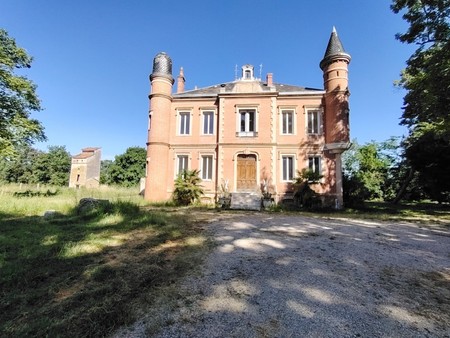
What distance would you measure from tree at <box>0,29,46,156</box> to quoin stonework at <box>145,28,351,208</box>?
7377mm

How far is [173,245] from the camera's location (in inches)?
231

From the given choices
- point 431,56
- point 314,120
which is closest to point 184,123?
point 314,120

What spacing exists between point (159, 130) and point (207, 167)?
13.9 ft

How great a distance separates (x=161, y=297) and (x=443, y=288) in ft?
13.4

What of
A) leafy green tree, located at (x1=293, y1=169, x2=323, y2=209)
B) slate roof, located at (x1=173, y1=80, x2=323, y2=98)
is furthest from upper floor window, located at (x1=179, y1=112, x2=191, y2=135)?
leafy green tree, located at (x1=293, y1=169, x2=323, y2=209)

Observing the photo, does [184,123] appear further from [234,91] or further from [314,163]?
[314,163]

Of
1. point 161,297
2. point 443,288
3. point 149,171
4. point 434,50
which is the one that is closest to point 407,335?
point 443,288

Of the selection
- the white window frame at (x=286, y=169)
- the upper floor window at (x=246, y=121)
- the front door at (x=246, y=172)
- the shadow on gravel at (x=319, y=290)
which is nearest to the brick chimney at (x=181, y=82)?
the upper floor window at (x=246, y=121)

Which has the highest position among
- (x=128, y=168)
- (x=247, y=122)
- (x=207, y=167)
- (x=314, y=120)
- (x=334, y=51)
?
(x=334, y=51)

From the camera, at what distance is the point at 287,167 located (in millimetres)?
17922

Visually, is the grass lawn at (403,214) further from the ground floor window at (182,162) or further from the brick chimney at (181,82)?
the brick chimney at (181,82)

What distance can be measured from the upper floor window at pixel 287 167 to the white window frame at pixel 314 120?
2.18 metres

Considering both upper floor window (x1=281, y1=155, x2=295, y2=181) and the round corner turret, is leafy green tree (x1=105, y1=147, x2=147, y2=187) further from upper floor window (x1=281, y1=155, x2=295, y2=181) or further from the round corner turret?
upper floor window (x1=281, y1=155, x2=295, y2=181)

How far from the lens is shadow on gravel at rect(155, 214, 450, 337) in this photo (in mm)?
2775
